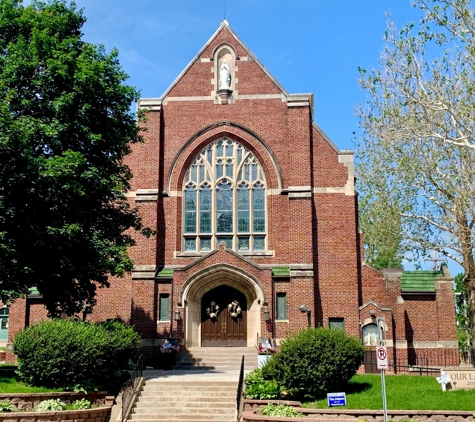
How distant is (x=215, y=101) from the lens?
91.6 feet

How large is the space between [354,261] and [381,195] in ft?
14.1

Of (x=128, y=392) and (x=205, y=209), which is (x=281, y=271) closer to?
(x=205, y=209)

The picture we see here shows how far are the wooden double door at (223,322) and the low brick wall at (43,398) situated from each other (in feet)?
29.2

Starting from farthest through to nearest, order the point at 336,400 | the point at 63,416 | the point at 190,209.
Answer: the point at 190,209 → the point at 336,400 → the point at 63,416

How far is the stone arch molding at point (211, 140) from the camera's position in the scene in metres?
27.3

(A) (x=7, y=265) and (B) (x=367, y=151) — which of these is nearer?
(A) (x=7, y=265)

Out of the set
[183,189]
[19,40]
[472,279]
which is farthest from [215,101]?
[472,279]

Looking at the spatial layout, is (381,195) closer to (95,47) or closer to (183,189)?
(183,189)

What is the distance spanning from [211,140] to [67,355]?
42.5ft

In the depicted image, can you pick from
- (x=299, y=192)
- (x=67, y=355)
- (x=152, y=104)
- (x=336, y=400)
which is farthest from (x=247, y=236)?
(x=336, y=400)

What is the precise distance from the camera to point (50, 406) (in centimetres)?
1603

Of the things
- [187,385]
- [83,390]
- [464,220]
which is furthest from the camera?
[464,220]

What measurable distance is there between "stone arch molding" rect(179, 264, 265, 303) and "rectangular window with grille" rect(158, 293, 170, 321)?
0.71 m

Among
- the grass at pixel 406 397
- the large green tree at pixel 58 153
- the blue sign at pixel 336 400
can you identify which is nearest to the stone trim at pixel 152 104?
the large green tree at pixel 58 153
